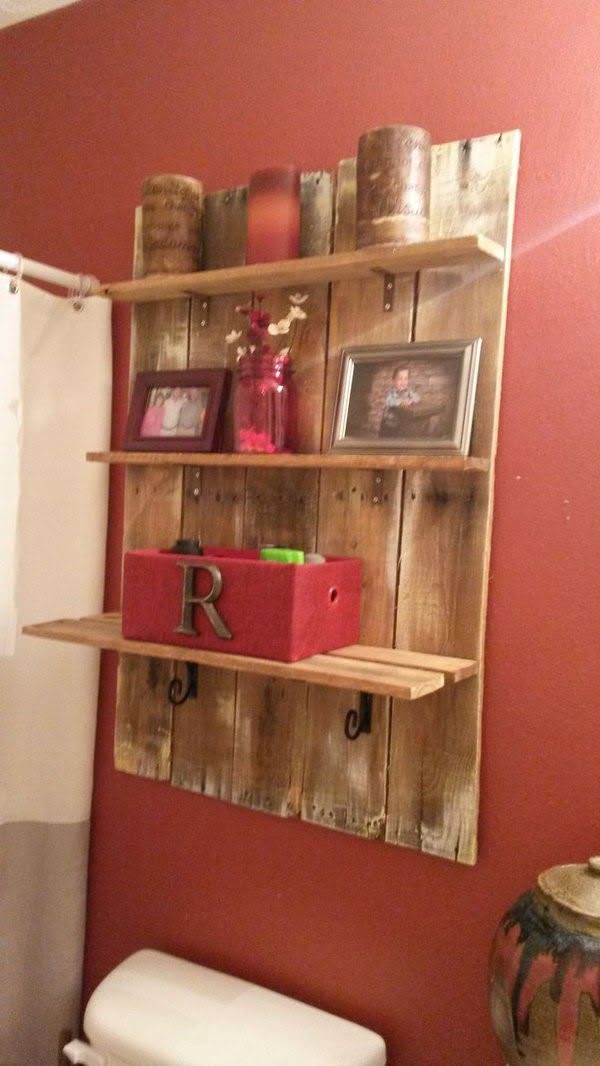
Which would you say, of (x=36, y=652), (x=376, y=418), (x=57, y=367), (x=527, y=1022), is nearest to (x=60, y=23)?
(x=57, y=367)

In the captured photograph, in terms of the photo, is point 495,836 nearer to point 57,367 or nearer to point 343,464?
point 343,464

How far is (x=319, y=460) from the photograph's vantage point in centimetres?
128

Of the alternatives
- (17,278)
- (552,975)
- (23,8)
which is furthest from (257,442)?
(23,8)

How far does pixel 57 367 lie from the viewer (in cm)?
163

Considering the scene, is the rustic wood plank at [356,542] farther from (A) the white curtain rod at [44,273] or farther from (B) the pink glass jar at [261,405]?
(A) the white curtain rod at [44,273]

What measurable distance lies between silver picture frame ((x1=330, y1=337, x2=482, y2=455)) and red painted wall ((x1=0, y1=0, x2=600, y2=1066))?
A: 0.08m

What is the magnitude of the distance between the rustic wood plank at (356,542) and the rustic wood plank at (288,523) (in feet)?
0.07

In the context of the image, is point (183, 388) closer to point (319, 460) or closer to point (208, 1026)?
point (319, 460)

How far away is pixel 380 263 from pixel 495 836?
856 mm

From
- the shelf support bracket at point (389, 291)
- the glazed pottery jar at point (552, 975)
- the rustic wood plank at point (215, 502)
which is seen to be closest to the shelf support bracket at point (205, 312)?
the rustic wood plank at point (215, 502)

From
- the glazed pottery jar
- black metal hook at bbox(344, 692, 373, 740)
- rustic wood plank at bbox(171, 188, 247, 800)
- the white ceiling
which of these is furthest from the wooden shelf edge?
the white ceiling

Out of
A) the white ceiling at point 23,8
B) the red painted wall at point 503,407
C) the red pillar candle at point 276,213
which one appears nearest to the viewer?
the red painted wall at point 503,407

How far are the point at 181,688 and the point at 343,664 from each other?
47 centimetres

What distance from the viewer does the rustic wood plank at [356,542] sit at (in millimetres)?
1375
